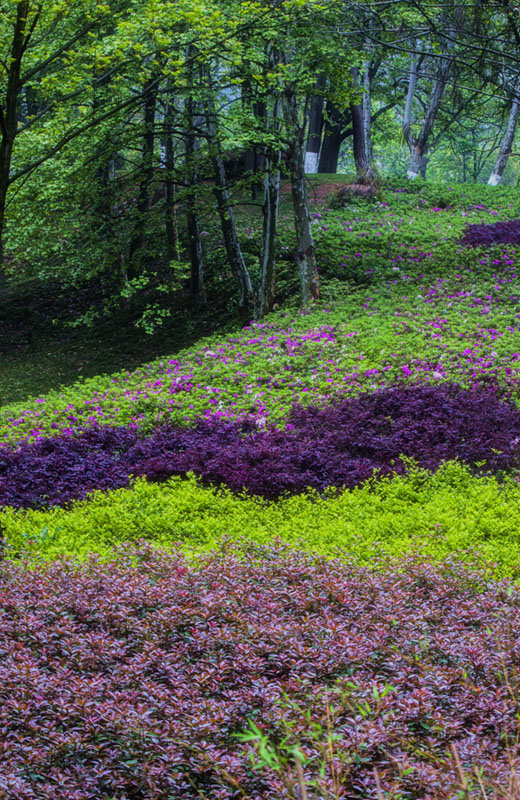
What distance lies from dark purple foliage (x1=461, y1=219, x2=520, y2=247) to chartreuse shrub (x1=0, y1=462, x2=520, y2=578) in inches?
442

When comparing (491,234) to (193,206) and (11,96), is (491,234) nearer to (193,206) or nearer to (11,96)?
(193,206)

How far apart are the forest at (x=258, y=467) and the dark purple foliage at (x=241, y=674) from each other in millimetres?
15

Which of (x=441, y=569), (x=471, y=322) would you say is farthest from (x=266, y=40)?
(x=441, y=569)

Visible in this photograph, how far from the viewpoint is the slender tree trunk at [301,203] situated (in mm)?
13719

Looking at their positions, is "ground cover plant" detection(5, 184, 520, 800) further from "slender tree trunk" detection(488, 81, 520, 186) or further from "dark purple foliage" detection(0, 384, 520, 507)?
"slender tree trunk" detection(488, 81, 520, 186)

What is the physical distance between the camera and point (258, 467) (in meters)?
7.40

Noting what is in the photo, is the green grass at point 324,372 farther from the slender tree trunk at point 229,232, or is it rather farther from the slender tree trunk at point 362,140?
the slender tree trunk at point 362,140

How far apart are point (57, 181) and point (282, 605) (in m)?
11.4

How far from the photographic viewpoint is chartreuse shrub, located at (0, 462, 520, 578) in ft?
17.9

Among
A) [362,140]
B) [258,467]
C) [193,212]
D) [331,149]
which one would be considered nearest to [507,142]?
[362,140]

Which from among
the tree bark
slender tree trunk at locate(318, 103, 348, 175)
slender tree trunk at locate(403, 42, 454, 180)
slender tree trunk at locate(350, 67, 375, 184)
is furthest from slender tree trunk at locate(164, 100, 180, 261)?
slender tree trunk at locate(318, 103, 348, 175)

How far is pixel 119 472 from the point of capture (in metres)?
7.87

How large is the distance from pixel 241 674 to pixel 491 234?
16159mm

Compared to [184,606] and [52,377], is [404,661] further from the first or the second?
[52,377]
